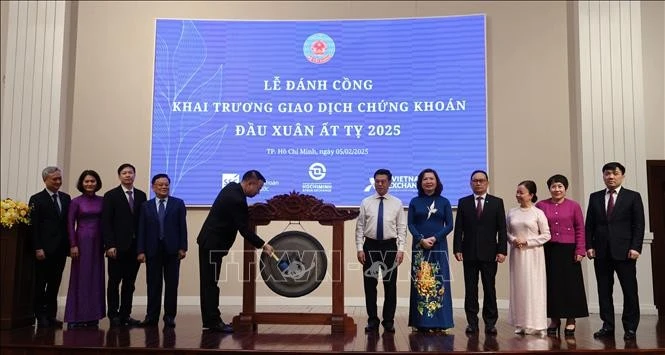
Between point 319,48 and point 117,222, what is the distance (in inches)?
127

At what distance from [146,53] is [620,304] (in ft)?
19.1

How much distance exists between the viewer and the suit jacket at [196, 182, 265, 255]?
4.25 meters

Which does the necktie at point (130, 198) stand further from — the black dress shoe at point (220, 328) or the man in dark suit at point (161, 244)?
the black dress shoe at point (220, 328)

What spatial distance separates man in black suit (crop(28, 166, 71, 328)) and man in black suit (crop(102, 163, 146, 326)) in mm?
379

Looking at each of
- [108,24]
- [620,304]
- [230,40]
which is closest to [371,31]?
[230,40]

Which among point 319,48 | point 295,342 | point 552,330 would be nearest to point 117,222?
point 295,342

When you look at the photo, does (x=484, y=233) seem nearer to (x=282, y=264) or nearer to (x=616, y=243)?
(x=616, y=243)

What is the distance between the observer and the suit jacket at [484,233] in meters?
4.32

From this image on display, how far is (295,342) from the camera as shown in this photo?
12.7ft

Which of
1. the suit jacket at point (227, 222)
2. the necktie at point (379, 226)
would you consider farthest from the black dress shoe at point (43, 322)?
the necktie at point (379, 226)

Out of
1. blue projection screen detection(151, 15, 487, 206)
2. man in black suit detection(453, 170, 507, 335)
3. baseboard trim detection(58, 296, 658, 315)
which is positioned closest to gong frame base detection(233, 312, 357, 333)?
man in black suit detection(453, 170, 507, 335)

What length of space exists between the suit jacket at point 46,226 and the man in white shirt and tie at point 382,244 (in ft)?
7.65

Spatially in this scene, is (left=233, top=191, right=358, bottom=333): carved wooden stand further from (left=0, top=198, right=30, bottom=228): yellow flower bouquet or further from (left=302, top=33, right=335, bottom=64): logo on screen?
(left=302, top=33, right=335, bottom=64): logo on screen

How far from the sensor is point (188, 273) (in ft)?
22.7
